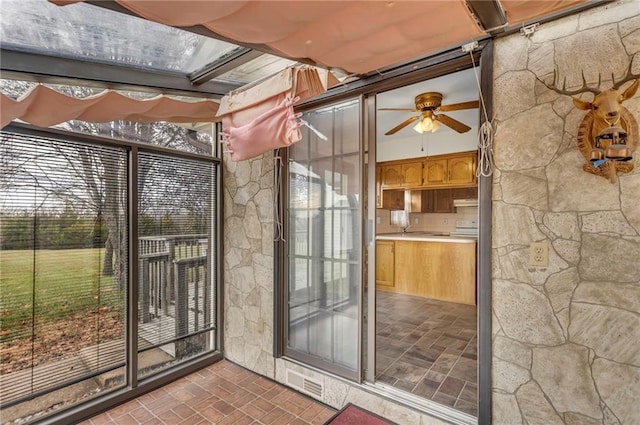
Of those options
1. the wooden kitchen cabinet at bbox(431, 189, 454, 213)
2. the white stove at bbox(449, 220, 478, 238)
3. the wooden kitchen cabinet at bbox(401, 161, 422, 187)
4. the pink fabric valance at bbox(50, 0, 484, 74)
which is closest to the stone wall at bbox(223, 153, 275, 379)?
the pink fabric valance at bbox(50, 0, 484, 74)

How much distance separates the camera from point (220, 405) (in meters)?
2.40

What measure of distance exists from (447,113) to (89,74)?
436 cm

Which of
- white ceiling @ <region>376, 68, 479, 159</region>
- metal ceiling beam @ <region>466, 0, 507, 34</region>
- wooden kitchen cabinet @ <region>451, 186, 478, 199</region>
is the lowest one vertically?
wooden kitchen cabinet @ <region>451, 186, 478, 199</region>

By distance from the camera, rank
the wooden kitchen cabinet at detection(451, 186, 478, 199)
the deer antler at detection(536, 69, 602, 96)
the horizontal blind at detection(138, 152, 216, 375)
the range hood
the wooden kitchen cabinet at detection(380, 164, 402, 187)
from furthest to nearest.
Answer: the wooden kitchen cabinet at detection(380, 164, 402, 187)
the wooden kitchen cabinet at detection(451, 186, 478, 199)
the range hood
the horizontal blind at detection(138, 152, 216, 375)
the deer antler at detection(536, 69, 602, 96)

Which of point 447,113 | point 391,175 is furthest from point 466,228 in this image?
point 447,113

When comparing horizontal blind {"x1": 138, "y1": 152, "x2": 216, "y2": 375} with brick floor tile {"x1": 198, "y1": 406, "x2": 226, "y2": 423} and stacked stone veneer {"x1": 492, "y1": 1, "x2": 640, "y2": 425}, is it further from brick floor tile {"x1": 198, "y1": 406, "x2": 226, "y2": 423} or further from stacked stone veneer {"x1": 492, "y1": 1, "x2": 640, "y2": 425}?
stacked stone veneer {"x1": 492, "y1": 1, "x2": 640, "y2": 425}

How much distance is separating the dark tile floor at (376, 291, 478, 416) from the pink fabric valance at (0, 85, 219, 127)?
2.58 m

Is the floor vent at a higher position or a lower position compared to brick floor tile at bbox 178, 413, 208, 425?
higher

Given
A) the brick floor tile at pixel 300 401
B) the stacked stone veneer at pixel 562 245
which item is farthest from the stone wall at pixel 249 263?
the stacked stone veneer at pixel 562 245

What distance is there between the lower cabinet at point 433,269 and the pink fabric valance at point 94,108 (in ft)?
10.4

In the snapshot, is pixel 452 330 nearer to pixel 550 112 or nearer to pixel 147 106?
pixel 550 112

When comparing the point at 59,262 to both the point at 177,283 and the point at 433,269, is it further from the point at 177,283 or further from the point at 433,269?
the point at 433,269

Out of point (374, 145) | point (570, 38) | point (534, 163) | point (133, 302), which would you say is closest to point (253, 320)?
point (133, 302)

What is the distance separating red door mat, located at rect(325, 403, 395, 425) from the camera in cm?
195
